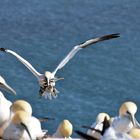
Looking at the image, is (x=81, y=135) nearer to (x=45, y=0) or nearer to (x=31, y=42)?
(x=31, y=42)

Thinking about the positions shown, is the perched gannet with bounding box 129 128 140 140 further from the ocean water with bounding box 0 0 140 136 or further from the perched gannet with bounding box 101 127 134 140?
the ocean water with bounding box 0 0 140 136

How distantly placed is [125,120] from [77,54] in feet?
35.0

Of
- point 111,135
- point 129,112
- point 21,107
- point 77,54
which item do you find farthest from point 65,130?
point 77,54

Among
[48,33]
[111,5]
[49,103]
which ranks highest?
[111,5]

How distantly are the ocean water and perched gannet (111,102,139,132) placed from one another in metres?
5.96

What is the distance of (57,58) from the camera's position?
1501cm

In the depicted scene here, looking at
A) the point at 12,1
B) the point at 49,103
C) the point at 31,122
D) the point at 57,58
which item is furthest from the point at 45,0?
the point at 31,122

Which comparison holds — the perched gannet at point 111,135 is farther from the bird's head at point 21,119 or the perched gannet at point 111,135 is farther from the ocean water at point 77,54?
the ocean water at point 77,54

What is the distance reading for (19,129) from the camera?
467cm

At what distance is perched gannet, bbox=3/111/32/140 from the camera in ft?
15.1

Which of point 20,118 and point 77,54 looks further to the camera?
point 77,54

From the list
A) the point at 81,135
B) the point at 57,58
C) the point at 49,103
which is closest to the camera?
the point at 81,135

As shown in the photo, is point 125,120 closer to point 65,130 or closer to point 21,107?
point 21,107

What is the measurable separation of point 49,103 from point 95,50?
2.38 meters
